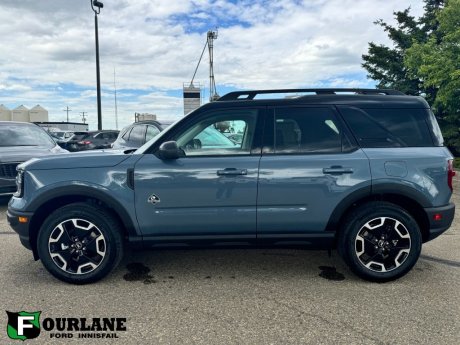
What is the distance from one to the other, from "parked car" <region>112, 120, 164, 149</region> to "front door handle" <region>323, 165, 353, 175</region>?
5271 mm

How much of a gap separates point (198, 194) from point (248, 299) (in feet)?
3.46

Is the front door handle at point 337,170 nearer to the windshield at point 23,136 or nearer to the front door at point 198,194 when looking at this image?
the front door at point 198,194

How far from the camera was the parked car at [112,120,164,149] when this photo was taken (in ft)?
27.3

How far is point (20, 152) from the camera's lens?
7.01 m

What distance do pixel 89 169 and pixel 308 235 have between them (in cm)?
221

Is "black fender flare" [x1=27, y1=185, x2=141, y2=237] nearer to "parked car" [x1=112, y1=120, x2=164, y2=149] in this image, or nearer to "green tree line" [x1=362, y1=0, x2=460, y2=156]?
"parked car" [x1=112, y1=120, x2=164, y2=149]

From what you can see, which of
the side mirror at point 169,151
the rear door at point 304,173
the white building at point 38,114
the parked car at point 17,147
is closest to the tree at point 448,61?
the rear door at point 304,173

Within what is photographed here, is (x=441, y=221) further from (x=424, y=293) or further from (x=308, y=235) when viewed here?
(x=308, y=235)

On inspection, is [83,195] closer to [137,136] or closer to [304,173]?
[304,173]

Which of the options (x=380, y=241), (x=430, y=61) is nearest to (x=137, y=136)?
(x=380, y=241)

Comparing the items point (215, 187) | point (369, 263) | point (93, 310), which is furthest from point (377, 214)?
point (93, 310)

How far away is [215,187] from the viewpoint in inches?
137

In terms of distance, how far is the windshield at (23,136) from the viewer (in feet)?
25.1

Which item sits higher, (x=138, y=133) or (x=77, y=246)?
(x=138, y=133)
